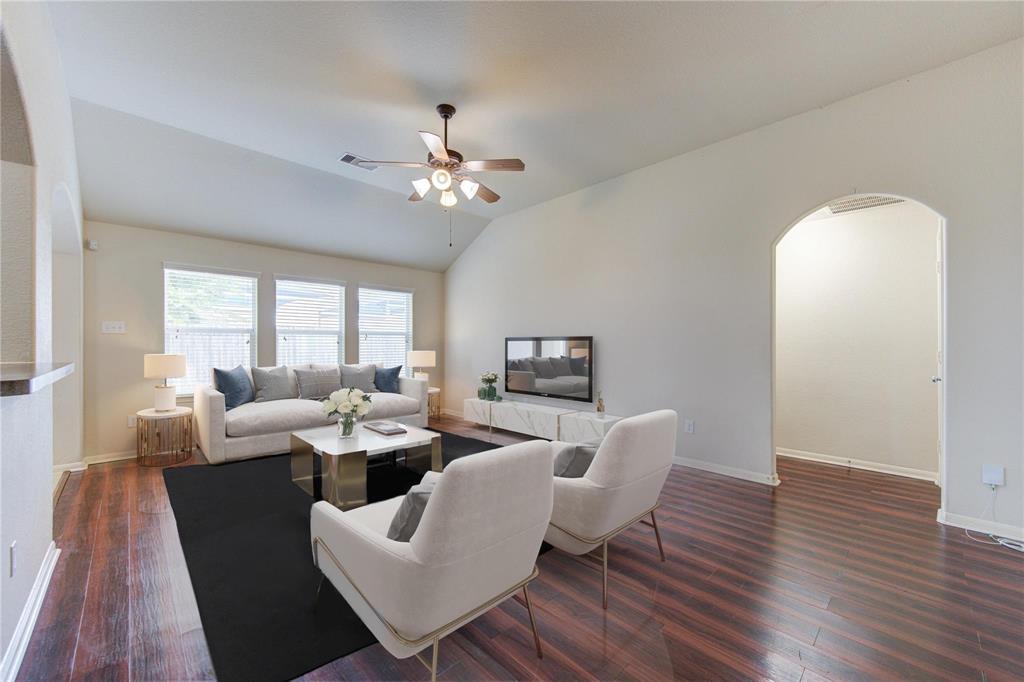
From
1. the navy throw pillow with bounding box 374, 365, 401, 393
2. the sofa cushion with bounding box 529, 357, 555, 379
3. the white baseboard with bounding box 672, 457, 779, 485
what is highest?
the sofa cushion with bounding box 529, 357, 555, 379

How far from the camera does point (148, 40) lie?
8.32 feet

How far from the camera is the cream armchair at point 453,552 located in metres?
1.27

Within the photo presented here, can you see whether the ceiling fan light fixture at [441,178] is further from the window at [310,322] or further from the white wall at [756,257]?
the window at [310,322]

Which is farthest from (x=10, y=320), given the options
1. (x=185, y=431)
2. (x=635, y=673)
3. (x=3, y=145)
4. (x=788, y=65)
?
(x=788, y=65)

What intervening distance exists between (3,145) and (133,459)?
12.8ft

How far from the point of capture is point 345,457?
3105 mm

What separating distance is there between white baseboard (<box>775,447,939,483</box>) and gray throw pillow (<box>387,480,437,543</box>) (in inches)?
179

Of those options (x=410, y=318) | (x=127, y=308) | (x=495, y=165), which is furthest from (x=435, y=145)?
(x=410, y=318)

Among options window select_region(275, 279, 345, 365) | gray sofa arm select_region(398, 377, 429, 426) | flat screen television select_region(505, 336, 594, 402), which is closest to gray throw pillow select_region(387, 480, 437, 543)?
flat screen television select_region(505, 336, 594, 402)

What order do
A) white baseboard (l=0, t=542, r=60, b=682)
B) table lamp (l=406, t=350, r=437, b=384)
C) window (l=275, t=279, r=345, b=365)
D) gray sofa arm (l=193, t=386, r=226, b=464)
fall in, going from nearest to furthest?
white baseboard (l=0, t=542, r=60, b=682)
gray sofa arm (l=193, t=386, r=226, b=464)
window (l=275, t=279, r=345, b=365)
table lamp (l=406, t=350, r=437, b=384)

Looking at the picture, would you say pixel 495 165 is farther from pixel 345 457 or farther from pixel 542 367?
pixel 542 367

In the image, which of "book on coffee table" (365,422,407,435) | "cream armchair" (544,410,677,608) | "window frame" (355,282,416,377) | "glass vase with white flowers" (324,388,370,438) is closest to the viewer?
"cream armchair" (544,410,677,608)

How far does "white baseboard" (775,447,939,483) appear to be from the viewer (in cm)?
380

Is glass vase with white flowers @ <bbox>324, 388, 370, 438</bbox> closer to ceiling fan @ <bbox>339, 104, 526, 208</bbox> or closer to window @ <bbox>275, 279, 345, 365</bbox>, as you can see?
ceiling fan @ <bbox>339, 104, 526, 208</bbox>
